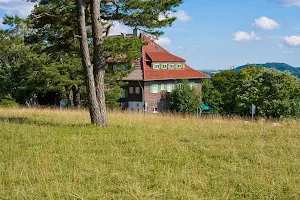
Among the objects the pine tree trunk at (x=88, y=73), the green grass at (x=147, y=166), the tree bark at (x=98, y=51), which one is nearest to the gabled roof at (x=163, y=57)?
the tree bark at (x=98, y=51)

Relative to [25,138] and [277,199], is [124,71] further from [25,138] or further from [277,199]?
[277,199]

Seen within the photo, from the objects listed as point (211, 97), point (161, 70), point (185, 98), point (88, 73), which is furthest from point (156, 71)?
point (88, 73)

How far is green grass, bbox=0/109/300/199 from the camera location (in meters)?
4.88

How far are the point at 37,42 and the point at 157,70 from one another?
103 ft

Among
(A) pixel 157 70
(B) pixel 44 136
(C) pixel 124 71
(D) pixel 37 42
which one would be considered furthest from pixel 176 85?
(B) pixel 44 136

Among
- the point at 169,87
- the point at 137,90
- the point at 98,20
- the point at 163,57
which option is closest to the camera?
the point at 98,20

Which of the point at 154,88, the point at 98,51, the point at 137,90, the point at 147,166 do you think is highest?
the point at 98,51

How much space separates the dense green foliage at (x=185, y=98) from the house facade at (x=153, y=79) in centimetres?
243

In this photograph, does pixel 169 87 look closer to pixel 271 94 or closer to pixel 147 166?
pixel 271 94

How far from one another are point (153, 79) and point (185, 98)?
530 cm

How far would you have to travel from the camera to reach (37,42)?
21188 mm

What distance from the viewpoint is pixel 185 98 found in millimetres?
50219

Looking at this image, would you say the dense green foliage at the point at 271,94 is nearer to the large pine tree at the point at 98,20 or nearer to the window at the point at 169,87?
the window at the point at 169,87

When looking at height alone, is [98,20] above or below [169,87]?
above
